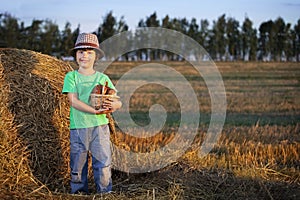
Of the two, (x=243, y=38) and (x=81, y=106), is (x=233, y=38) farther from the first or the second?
(x=81, y=106)

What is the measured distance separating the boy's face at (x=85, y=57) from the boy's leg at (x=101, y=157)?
0.70 meters

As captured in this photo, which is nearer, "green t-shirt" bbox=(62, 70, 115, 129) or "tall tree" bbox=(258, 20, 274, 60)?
"green t-shirt" bbox=(62, 70, 115, 129)

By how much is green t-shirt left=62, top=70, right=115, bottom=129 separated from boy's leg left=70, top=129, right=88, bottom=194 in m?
0.12

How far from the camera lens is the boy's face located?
514 centimetres

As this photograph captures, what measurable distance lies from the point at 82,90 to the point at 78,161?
80 cm

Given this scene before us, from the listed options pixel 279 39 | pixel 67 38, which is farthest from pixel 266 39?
pixel 67 38

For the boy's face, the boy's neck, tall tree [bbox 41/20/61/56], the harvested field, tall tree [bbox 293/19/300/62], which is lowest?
the harvested field

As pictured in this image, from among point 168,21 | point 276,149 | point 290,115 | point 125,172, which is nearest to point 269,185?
point 125,172

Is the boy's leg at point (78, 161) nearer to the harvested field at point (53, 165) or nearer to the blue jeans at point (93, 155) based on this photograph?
the blue jeans at point (93, 155)

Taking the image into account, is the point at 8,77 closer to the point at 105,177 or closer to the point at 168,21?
the point at 105,177

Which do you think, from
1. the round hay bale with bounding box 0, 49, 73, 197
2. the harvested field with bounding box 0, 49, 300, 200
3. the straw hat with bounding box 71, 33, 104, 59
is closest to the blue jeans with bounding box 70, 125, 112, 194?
the harvested field with bounding box 0, 49, 300, 200

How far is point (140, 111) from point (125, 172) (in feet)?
28.3

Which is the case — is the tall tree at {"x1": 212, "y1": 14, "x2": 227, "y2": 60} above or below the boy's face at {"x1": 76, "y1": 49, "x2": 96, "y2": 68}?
above

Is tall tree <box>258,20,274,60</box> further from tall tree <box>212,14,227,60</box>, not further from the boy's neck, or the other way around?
the boy's neck
